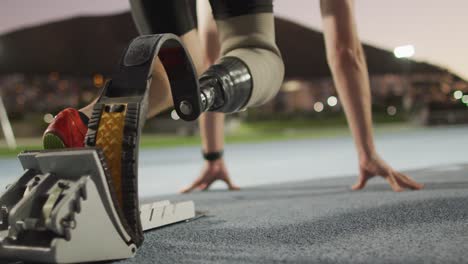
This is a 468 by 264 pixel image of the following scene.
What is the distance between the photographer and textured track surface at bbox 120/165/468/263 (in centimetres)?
109

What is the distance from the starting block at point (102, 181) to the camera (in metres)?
0.97

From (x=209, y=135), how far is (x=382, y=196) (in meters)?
1.10

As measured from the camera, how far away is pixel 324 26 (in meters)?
2.47

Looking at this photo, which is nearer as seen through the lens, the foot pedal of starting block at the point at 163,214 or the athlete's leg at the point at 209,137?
the foot pedal of starting block at the point at 163,214

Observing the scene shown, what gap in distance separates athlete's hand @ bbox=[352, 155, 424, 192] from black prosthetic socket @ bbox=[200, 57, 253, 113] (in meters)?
1.31

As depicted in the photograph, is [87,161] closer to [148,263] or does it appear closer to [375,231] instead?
[148,263]

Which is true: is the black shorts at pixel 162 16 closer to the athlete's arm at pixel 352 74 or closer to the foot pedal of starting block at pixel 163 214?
the foot pedal of starting block at pixel 163 214

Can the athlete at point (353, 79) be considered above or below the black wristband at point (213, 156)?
above

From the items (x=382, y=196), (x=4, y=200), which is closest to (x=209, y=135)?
(x=382, y=196)

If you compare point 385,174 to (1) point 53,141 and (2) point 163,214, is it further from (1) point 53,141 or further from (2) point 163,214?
(1) point 53,141

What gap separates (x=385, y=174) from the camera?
94.7 inches

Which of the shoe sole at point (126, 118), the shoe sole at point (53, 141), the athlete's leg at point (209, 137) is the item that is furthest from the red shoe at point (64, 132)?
the athlete's leg at point (209, 137)

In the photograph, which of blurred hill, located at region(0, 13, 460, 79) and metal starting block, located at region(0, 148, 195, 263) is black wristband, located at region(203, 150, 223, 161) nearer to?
metal starting block, located at region(0, 148, 195, 263)

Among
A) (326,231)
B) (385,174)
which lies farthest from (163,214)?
(385,174)
